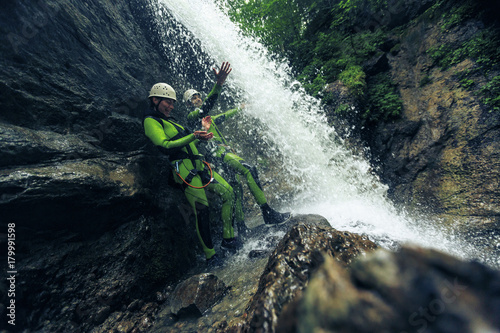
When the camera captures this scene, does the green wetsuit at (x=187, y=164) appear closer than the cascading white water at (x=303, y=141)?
Yes

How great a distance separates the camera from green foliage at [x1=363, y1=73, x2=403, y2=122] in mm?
5230

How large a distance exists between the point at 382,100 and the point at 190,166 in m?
5.58

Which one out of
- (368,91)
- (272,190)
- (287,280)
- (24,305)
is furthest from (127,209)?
(368,91)

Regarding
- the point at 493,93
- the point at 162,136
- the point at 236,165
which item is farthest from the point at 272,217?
the point at 493,93

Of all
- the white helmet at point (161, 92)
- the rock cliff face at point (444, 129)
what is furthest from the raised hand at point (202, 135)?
the rock cliff face at point (444, 129)

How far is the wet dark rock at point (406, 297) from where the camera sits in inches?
19.6

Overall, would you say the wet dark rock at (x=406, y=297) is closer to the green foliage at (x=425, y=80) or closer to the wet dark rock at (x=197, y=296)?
the wet dark rock at (x=197, y=296)

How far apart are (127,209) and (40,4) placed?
11.8 feet

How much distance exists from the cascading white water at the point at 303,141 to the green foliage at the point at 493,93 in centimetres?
244

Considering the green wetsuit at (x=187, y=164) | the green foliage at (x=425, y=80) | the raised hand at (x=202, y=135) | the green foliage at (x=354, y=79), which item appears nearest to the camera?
the raised hand at (x=202, y=135)

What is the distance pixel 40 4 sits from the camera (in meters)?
3.13

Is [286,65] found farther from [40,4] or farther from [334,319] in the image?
[334,319]

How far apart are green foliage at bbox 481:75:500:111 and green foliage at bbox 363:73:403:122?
1.50 meters

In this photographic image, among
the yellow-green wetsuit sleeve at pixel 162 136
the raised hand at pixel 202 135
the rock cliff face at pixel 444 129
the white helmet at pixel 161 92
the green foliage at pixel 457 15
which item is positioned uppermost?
the white helmet at pixel 161 92
